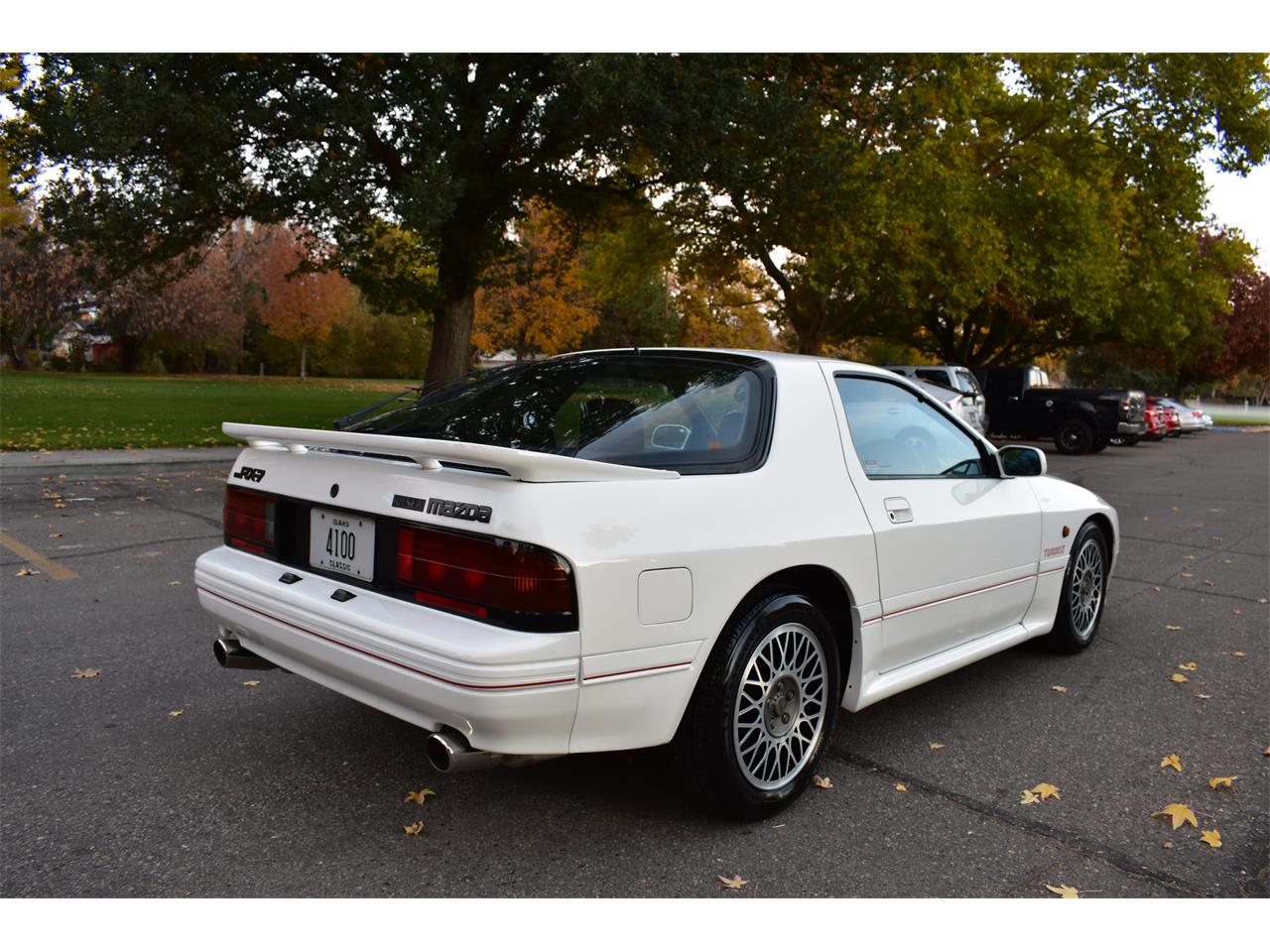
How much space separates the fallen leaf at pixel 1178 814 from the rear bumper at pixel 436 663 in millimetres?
2027

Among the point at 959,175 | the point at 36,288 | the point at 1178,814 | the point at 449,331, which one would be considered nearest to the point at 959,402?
the point at 959,175

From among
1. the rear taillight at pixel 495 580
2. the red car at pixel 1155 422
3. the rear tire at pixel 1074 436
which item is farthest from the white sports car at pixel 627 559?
the red car at pixel 1155 422

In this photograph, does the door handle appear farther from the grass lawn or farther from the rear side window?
the rear side window

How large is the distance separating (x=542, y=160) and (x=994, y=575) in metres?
14.7

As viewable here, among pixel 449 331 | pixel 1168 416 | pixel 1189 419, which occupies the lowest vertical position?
pixel 1189 419

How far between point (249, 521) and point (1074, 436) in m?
22.8

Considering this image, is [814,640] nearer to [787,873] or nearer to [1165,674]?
[787,873]

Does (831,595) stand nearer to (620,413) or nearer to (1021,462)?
(620,413)

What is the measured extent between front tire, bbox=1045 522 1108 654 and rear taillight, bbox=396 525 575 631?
331cm

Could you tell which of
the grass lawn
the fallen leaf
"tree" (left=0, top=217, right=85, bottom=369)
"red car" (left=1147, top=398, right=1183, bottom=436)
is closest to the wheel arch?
the fallen leaf

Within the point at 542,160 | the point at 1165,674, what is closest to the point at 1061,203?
the point at 542,160

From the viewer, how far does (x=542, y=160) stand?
56.6 feet

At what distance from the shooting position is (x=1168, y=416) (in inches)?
1253

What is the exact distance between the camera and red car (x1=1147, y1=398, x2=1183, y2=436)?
29359mm
